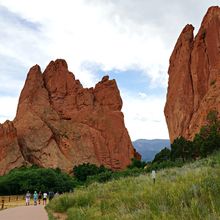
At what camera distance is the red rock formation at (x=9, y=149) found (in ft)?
237

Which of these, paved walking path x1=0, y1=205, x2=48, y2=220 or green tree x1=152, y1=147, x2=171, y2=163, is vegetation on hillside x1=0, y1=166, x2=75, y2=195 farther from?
paved walking path x1=0, y1=205, x2=48, y2=220

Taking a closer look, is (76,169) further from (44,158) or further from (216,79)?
(216,79)

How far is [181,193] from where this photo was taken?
7578mm

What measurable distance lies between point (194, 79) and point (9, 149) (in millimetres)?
39129

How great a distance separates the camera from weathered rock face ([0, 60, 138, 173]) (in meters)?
77.7

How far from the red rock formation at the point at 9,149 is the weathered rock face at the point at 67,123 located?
0.71ft

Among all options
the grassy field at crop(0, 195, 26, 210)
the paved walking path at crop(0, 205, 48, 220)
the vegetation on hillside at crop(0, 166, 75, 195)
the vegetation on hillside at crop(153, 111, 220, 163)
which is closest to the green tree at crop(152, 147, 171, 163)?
the vegetation on hillside at crop(153, 111, 220, 163)

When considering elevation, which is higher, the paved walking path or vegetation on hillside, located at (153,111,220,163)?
vegetation on hillside, located at (153,111,220,163)

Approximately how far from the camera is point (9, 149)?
73.6 meters

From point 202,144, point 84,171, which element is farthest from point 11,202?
point 84,171

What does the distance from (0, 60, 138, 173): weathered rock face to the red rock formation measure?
0.22 meters

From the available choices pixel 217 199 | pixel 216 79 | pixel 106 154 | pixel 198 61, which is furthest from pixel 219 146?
pixel 217 199

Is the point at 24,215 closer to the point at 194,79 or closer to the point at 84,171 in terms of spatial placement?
the point at 84,171

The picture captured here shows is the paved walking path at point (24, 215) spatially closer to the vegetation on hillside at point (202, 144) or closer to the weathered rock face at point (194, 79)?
the vegetation on hillside at point (202, 144)
